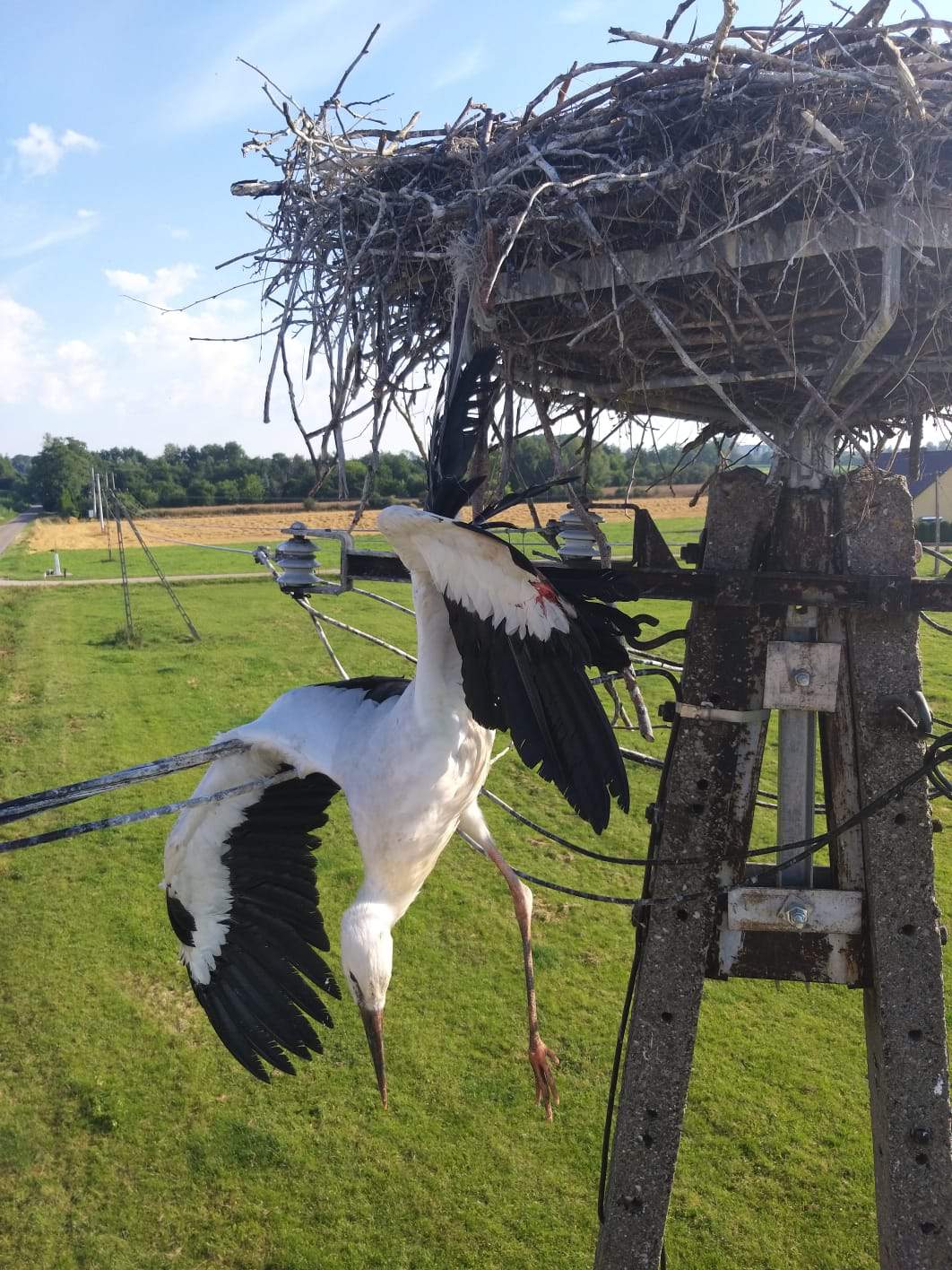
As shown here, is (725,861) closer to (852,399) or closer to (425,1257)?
(852,399)

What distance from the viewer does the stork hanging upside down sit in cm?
183

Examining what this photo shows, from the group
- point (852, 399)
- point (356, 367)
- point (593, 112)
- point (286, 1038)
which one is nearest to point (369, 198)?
point (356, 367)

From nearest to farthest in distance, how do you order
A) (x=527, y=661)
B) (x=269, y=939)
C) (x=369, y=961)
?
1. (x=527, y=661)
2. (x=369, y=961)
3. (x=269, y=939)

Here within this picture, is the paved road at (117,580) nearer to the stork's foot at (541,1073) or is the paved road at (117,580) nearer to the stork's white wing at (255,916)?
the stork's white wing at (255,916)

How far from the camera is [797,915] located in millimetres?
2391

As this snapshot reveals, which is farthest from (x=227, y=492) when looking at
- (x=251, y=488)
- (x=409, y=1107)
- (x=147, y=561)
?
(x=409, y=1107)

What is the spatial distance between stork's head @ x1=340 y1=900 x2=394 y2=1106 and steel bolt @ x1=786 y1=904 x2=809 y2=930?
1.10 m

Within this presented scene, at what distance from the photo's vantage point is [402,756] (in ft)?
6.80

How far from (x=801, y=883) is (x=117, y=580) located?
19620 mm

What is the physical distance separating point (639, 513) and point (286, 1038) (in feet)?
6.32

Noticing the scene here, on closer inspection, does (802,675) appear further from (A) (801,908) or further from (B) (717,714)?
(A) (801,908)

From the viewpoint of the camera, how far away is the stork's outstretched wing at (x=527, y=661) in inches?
70.8

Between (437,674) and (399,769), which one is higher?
(437,674)

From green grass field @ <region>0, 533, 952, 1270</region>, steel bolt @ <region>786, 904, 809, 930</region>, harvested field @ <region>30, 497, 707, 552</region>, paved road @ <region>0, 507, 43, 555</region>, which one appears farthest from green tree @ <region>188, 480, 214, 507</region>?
steel bolt @ <region>786, 904, 809, 930</region>
